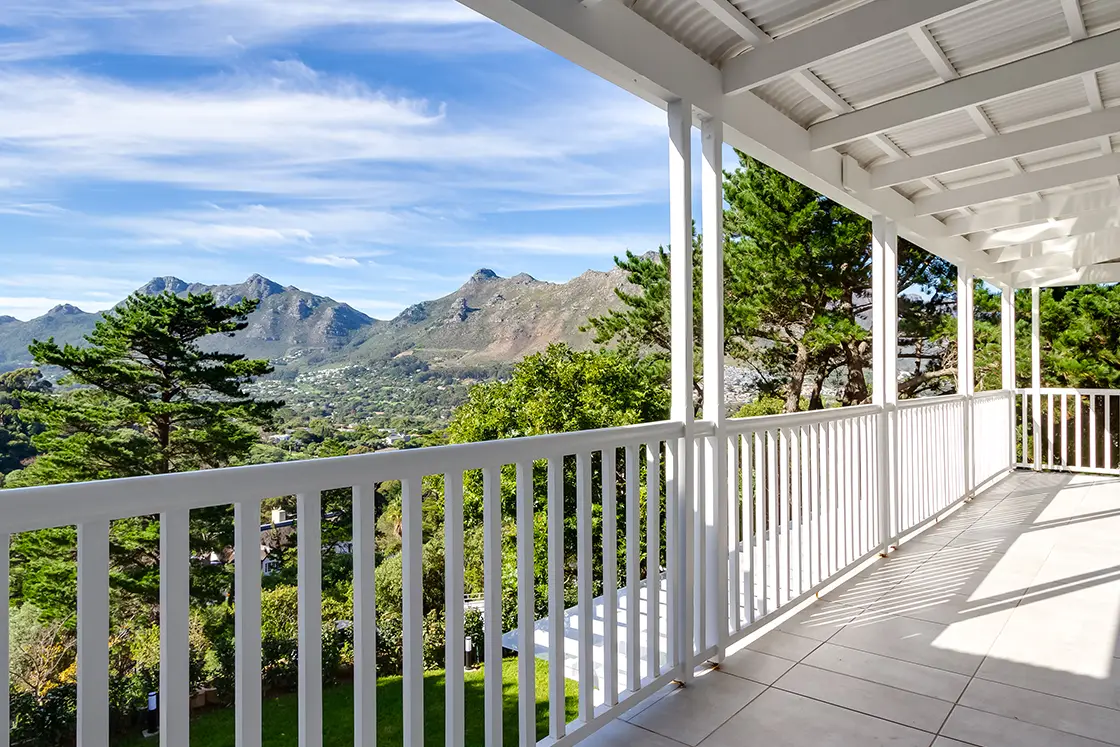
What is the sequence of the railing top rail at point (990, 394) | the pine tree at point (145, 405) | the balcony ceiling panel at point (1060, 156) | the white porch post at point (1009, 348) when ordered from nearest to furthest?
the balcony ceiling panel at point (1060, 156), the railing top rail at point (990, 394), the white porch post at point (1009, 348), the pine tree at point (145, 405)

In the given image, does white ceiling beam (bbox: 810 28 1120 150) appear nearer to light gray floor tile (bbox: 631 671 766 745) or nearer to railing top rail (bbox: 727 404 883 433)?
railing top rail (bbox: 727 404 883 433)

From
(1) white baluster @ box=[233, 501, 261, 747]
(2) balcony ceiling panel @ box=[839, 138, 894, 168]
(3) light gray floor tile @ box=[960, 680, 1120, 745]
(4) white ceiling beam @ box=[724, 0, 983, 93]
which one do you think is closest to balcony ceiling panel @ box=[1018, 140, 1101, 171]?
(2) balcony ceiling panel @ box=[839, 138, 894, 168]

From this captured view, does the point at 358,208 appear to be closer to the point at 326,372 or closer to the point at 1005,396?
the point at 326,372

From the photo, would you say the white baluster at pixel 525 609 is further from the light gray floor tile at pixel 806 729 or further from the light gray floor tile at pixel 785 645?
the light gray floor tile at pixel 785 645

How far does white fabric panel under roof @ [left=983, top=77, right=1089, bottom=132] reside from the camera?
3.16 m

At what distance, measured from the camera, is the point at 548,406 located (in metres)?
11.1

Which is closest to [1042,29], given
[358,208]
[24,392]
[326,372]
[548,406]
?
[548,406]

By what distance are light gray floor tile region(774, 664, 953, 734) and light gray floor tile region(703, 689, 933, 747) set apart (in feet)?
0.17

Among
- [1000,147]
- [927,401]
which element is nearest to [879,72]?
[1000,147]

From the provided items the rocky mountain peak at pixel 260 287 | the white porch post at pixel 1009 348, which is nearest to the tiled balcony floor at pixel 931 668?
the white porch post at pixel 1009 348

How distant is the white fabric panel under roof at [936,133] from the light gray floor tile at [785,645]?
2.43 metres

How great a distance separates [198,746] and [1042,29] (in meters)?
6.85

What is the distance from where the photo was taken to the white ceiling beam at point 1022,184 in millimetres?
3783

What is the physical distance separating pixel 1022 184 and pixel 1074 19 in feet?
5.78
